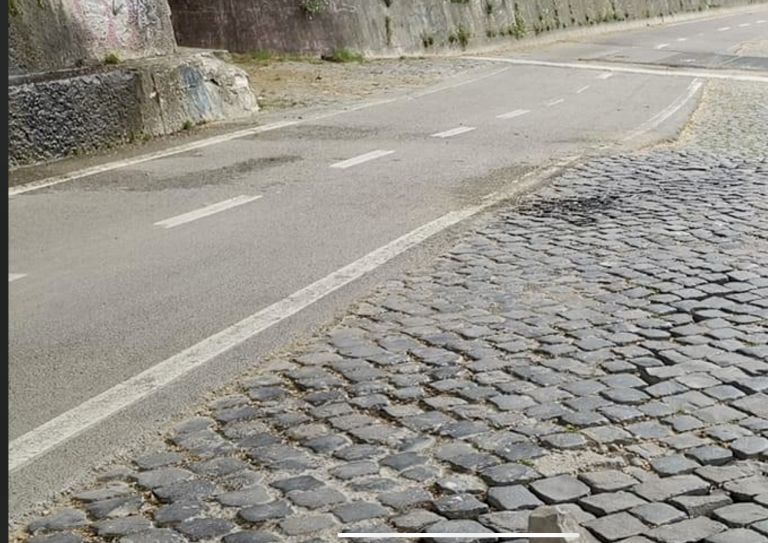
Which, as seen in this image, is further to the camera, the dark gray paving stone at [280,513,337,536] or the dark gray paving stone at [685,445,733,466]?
the dark gray paving stone at [685,445,733,466]

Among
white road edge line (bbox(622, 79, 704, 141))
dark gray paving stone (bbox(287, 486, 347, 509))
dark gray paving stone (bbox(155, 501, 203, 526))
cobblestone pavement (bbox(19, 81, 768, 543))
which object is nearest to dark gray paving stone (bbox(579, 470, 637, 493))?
cobblestone pavement (bbox(19, 81, 768, 543))

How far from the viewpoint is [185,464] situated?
16.1 ft

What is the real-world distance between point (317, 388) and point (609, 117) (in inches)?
465

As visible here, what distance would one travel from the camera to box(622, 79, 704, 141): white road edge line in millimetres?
15250

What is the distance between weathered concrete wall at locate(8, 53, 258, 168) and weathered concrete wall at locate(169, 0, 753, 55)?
8.25 meters

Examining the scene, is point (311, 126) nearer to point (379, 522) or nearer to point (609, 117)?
point (609, 117)

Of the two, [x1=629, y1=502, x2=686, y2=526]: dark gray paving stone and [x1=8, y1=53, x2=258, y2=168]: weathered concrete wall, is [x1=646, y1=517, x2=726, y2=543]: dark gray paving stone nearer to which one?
[x1=629, y1=502, x2=686, y2=526]: dark gray paving stone

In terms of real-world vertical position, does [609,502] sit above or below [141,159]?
below

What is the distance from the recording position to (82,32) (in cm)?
1459

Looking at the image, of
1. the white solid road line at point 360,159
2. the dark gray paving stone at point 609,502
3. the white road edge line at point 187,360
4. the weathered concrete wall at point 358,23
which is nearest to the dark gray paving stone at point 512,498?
the dark gray paving stone at point 609,502

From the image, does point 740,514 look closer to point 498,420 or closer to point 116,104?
point 498,420

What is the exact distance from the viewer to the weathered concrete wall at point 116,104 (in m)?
12.7

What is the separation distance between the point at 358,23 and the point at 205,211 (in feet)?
55.6

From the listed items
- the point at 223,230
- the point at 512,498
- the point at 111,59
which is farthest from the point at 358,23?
the point at 512,498
